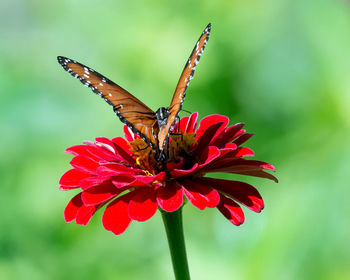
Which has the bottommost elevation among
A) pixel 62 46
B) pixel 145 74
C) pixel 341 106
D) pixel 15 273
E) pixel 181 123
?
pixel 15 273

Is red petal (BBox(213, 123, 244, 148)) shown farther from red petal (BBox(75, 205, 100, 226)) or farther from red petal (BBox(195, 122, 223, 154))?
red petal (BBox(75, 205, 100, 226))

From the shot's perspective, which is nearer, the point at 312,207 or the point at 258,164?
the point at 258,164

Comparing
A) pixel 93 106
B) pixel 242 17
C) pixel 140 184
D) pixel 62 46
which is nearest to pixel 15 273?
pixel 93 106

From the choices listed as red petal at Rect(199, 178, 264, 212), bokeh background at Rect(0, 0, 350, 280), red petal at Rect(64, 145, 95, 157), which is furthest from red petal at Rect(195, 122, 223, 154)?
bokeh background at Rect(0, 0, 350, 280)

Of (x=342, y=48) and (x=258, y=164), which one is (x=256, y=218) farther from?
(x=258, y=164)

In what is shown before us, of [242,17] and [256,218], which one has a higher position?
[242,17]

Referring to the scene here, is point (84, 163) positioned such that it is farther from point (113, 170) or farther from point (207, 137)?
point (207, 137)

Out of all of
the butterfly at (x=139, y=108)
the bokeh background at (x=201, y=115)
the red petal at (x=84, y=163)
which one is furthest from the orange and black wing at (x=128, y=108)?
the bokeh background at (x=201, y=115)
